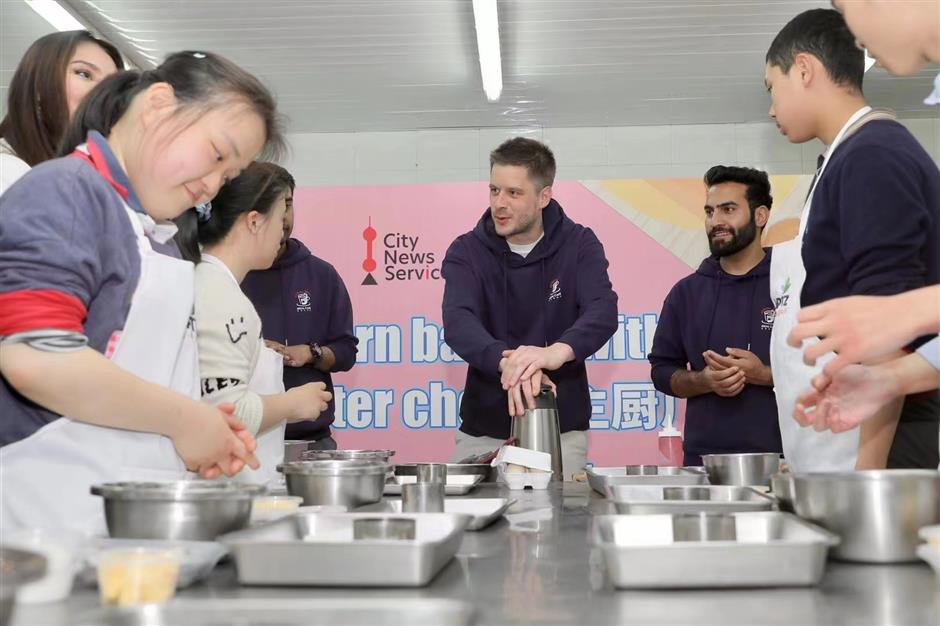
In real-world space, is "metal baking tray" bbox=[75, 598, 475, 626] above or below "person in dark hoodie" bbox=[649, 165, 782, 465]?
below

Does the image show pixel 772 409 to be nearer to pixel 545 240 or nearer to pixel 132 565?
pixel 545 240

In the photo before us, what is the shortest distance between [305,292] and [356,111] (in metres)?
2.77

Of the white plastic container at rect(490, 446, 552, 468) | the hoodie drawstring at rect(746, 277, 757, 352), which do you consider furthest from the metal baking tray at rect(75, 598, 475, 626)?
the hoodie drawstring at rect(746, 277, 757, 352)

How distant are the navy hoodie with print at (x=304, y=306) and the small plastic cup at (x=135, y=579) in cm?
278

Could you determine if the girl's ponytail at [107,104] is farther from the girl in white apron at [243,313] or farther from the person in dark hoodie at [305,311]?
the person in dark hoodie at [305,311]

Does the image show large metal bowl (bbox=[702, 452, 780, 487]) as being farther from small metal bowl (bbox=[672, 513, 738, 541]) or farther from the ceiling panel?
the ceiling panel

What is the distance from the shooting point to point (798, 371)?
1.92 metres

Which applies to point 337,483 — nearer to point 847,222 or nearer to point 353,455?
point 353,455

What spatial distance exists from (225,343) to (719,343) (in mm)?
1883

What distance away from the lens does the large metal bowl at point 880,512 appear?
0.92 m

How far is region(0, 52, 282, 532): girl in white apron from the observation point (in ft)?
3.72

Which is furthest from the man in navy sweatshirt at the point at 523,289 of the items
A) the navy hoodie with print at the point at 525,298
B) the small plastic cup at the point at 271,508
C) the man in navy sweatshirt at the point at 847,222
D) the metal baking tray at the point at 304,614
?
the metal baking tray at the point at 304,614

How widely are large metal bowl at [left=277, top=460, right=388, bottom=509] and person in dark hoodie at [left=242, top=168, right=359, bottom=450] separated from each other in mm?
2050

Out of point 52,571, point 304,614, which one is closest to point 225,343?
point 52,571
